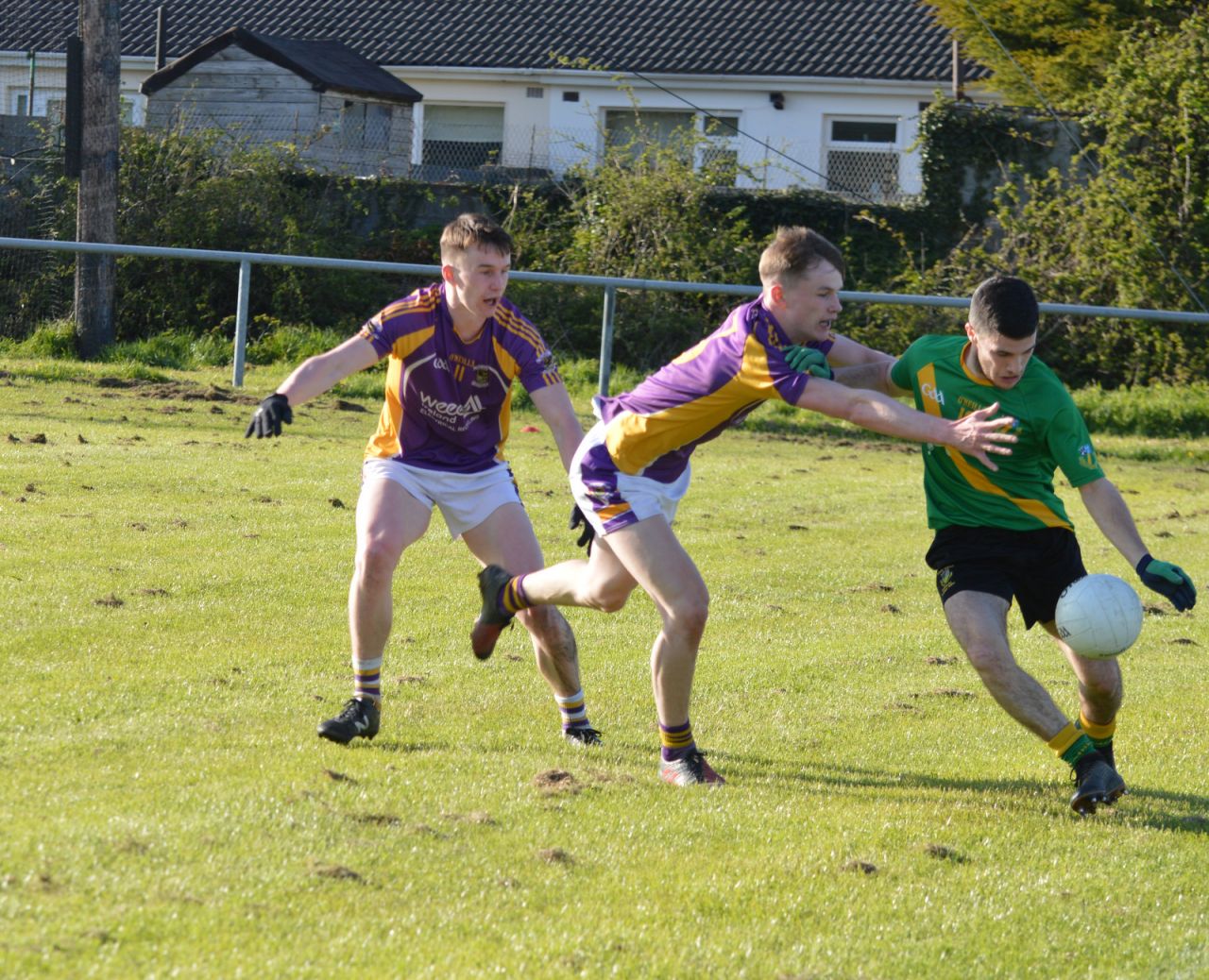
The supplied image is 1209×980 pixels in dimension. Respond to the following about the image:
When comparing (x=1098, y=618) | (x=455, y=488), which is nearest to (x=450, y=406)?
(x=455, y=488)

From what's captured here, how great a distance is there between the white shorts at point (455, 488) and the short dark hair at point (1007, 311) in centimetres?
193

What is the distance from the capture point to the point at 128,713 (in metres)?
5.97

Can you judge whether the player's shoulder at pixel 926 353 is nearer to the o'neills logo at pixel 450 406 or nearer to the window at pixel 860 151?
the o'neills logo at pixel 450 406

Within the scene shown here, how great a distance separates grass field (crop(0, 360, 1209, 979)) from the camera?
13.5 ft

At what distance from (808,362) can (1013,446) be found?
1.02 metres

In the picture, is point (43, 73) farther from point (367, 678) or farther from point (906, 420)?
point (906, 420)

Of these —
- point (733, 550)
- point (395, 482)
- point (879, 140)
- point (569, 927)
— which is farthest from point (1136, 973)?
point (879, 140)

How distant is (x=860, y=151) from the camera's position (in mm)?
35938

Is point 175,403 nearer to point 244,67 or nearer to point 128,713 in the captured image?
point 128,713

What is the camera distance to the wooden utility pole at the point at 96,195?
1898 cm

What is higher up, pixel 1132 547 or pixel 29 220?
pixel 29 220

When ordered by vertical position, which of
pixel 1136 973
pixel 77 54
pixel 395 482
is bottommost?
pixel 1136 973

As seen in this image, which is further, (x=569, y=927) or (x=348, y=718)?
(x=348, y=718)

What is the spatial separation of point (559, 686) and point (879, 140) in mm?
32233
